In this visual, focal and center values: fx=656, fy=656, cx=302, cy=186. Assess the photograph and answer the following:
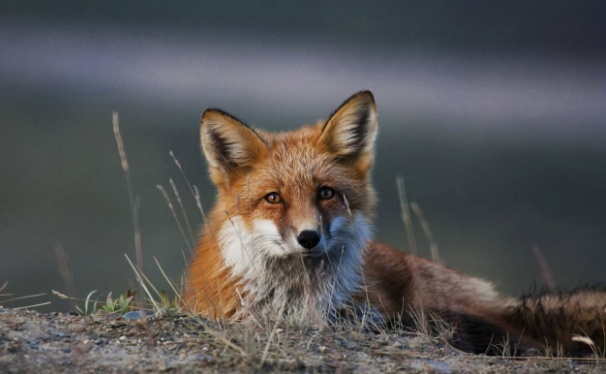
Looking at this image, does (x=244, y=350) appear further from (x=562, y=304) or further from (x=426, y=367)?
(x=562, y=304)

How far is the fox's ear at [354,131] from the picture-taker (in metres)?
4.87

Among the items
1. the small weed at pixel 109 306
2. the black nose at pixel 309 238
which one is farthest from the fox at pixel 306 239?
the small weed at pixel 109 306

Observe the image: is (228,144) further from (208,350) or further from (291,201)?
(208,350)

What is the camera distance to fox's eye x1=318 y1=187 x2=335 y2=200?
4.67 meters

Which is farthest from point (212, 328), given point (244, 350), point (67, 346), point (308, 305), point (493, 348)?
point (493, 348)

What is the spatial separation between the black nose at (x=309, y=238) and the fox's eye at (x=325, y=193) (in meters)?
0.51

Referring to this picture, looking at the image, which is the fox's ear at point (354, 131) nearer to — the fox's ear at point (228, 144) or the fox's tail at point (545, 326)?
the fox's ear at point (228, 144)

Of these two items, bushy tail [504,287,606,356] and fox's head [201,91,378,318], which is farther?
bushy tail [504,287,606,356]

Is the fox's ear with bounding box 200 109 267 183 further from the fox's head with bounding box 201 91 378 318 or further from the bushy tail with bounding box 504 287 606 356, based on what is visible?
the bushy tail with bounding box 504 287 606 356

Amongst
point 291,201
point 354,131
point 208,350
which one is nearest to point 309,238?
point 291,201

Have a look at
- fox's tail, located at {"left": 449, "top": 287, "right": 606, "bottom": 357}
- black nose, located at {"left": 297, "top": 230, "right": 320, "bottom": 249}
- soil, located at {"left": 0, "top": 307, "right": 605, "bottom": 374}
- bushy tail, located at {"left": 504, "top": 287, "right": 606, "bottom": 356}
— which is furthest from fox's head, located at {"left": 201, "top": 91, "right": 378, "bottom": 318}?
bushy tail, located at {"left": 504, "top": 287, "right": 606, "bottom": 356}

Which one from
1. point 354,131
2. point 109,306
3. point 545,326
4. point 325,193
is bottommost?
point 545,326

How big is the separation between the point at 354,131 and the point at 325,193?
0.68 m

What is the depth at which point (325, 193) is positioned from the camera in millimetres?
4688
